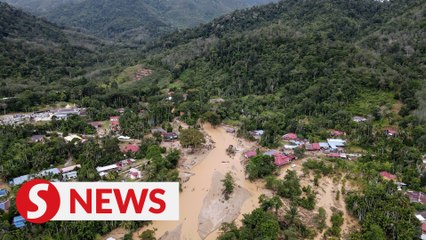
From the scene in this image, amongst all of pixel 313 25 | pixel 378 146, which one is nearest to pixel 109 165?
pixel 378 146

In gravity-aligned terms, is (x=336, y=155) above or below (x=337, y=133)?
below

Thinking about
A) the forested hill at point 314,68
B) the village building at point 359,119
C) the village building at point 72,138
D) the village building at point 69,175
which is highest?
the forested hill at point 314,68

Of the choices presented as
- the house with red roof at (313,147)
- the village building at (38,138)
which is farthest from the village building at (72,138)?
the house with red roof at (313,147)

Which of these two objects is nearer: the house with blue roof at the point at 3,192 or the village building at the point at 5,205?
the village building at the point at 5,205

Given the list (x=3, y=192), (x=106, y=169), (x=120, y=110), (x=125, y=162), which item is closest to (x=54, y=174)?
(x=3, y=192)

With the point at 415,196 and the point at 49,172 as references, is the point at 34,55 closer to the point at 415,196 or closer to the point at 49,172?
the point at 49,172

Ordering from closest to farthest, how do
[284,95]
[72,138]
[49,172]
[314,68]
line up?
A: [49,172], [72,138], [284,95], [314,68]

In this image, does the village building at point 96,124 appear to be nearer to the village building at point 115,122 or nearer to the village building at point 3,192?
the village building at point 115,122
